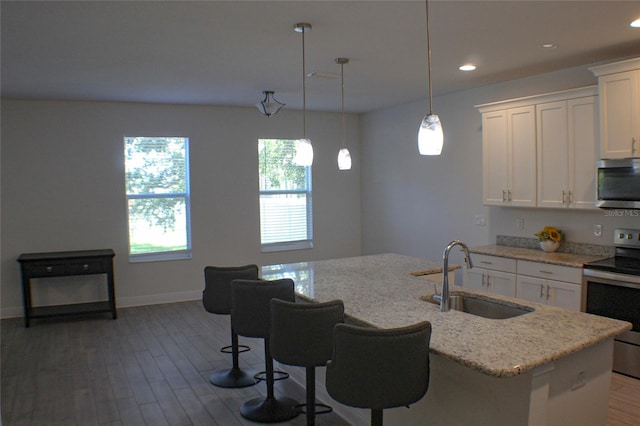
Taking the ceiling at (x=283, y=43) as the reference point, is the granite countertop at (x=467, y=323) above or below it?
below

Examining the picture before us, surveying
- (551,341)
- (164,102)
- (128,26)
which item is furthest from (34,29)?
(551,341)

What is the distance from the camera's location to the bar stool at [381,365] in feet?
6.69

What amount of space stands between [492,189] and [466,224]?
777mm

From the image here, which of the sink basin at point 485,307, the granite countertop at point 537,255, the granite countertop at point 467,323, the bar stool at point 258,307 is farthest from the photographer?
the granite countertop at point 537,255

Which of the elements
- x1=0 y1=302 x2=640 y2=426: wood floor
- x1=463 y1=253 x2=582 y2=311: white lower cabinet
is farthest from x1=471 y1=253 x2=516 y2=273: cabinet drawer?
x1=0 y1=302 x2=640 y2=426: wood floor

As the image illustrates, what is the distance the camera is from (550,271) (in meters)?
4.29

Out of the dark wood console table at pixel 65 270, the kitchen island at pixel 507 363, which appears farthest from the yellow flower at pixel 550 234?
the dark wood console table at pixel 65 270

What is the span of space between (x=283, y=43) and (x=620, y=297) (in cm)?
328

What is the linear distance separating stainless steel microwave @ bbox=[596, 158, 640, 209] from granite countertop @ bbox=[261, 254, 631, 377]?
1851 millimetres

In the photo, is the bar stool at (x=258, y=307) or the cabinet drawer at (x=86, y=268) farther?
the cabinet drawer at (x=86, y=268)

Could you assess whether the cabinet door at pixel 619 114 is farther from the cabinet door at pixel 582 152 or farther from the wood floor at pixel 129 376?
the wood floor at pixel 129 376

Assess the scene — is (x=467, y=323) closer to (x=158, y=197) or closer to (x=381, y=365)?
(x=381, y=365)

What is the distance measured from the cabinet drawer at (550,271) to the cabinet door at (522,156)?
638mm

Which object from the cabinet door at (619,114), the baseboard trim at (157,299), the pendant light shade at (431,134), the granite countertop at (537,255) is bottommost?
the baseboard trim at (157,299)
